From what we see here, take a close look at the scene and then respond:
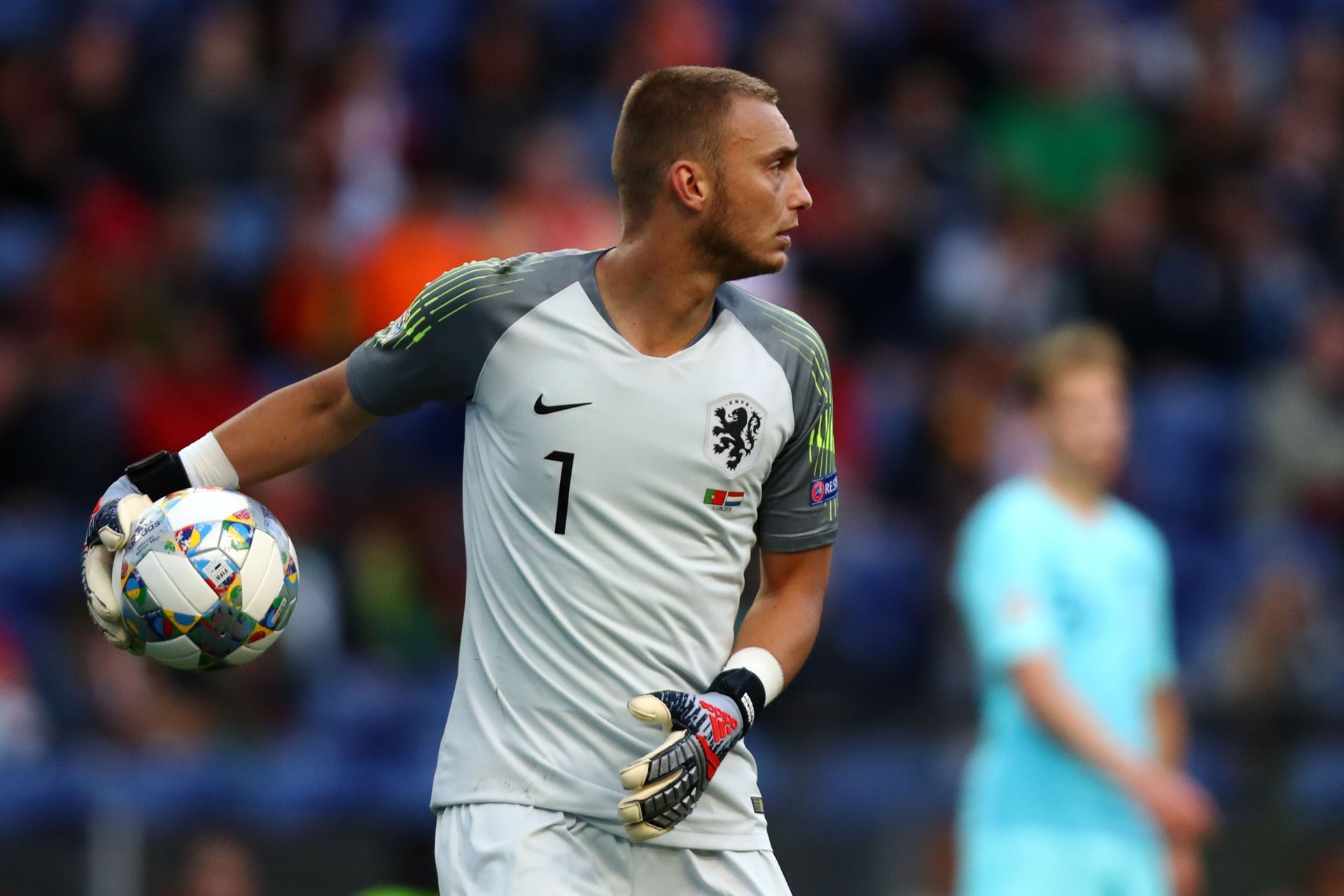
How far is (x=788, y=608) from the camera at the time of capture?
4.50 metres

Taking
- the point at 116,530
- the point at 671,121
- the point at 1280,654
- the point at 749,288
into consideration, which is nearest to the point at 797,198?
the point at 671,121

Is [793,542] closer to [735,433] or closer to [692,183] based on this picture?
[735,433]

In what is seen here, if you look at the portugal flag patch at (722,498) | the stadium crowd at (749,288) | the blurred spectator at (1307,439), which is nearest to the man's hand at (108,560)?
the portugal flag patch at (722,498)

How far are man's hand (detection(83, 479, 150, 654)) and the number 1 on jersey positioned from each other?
972 mm

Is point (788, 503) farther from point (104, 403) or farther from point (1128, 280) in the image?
point (1128, 280)

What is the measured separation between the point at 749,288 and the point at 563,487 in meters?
6.01

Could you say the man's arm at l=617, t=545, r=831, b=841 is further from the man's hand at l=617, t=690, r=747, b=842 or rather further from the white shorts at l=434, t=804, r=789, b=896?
the white shorts at l=434, t=804, r=789, b=896

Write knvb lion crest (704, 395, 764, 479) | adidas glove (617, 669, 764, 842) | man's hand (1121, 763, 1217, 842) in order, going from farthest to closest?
man's hand (1121, 763, 1217, 842) → knvb lion crest (704, 395, 764, 479) → adidas glove (617, 669, 764, 842)

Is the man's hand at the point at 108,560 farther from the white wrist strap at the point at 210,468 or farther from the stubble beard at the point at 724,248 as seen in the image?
the stubble beard at the point at 724,248

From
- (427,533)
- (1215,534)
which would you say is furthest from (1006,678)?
(1215,534)

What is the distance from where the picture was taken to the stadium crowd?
902cm

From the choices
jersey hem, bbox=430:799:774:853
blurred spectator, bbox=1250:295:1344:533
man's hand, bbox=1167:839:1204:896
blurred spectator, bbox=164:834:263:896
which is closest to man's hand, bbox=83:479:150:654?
jersey hem, bbox=430:799:774:853

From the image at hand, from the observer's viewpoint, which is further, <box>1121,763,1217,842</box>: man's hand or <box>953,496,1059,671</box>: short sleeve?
<box>953,496,1059,671</box>: short sleeve

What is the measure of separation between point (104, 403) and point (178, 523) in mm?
6232
